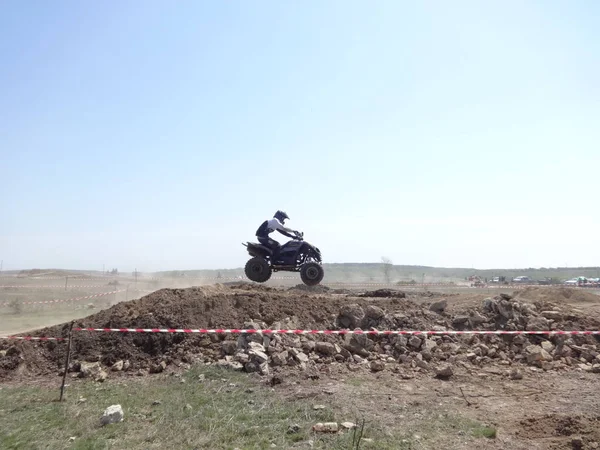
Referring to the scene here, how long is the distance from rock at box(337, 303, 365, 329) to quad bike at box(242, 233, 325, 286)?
Result: 326 cm

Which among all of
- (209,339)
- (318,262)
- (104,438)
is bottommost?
(104,438)

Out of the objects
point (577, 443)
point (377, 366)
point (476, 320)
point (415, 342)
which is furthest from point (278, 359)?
point (476, 320)

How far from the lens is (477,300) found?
13.0 m

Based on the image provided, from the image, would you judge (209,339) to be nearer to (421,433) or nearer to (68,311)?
(421,433)

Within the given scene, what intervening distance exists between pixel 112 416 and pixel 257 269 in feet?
27.4

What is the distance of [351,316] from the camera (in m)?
10.7

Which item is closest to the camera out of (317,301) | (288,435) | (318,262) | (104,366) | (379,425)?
(288,435)

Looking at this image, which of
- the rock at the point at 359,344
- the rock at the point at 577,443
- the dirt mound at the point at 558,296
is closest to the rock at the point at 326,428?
the rock at the point at 577,443

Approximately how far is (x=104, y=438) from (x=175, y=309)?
4.64m

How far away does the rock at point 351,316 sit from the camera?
10.6 meters

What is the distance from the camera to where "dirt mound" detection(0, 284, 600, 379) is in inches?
344

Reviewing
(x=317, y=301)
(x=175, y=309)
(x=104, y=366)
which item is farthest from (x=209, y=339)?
(x=317, y=301)

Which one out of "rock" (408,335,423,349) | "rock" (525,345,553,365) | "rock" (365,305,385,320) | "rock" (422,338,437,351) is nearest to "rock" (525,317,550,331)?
"rock" (525,345,553,365)

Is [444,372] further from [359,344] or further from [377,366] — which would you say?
[359,344]
